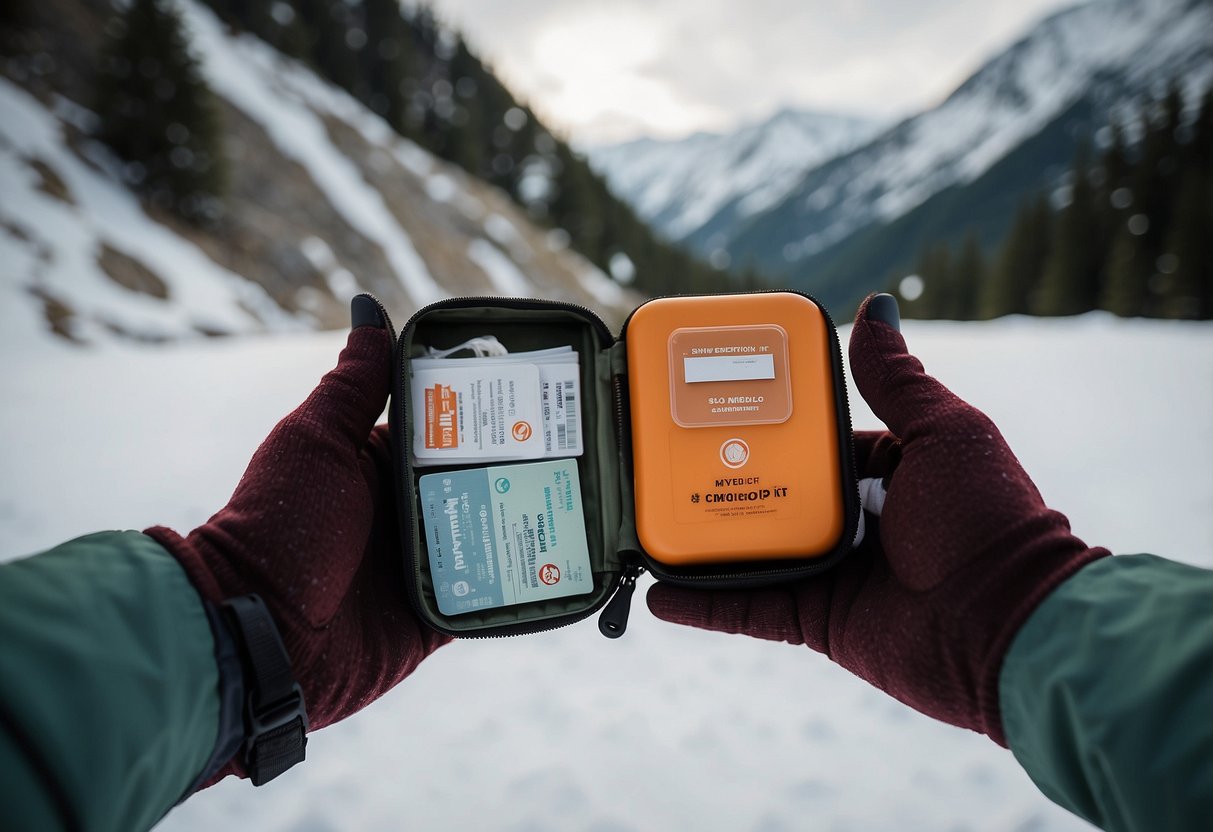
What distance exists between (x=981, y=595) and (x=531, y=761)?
1450 mm

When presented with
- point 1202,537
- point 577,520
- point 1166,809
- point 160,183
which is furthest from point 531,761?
point 160,183

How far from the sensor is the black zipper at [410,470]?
5.93 ft

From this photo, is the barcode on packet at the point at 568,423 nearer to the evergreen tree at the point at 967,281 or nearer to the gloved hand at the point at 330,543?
the gloved hand at the point at 330,543

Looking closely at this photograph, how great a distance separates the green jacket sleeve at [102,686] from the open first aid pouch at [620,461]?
2.21 ft

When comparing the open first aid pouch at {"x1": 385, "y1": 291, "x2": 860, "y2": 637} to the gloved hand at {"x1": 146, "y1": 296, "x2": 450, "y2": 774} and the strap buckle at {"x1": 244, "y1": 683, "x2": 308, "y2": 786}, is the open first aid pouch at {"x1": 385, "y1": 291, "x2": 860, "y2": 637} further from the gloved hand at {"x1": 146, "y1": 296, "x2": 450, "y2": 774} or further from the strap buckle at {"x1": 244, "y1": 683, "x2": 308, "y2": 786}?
the strap buckle at {"x1": 244, "y1": 683, "x2": 308, "y2": 786}

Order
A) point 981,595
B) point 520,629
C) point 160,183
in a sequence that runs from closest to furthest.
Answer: point 981,595
point 520,629
point 160,183

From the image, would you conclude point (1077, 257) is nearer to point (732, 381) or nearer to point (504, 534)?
point (732, 381)

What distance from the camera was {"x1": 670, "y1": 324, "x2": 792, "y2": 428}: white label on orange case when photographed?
5.86 ft

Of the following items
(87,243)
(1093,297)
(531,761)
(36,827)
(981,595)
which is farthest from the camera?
(1093,297)

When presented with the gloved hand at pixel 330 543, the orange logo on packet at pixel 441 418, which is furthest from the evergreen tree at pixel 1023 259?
the gloved hand at pixel 330 543

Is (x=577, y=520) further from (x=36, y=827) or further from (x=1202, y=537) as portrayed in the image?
(x=1202, y=537)

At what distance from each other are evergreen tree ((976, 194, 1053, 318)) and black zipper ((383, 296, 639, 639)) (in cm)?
3173

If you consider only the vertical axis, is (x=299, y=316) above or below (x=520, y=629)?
above

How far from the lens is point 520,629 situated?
6.27 feet
